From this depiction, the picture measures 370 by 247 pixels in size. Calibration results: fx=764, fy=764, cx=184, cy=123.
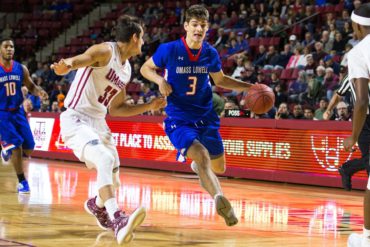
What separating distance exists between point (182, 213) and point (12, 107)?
3770mm

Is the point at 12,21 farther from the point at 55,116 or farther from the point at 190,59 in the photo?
the point at 190,59

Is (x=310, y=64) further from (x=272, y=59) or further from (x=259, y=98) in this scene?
(x=259, y=98)

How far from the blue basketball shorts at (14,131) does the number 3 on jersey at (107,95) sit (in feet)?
14.7

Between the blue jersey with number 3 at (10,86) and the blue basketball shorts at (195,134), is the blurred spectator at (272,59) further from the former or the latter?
the blue basketball shorts at (195,134)

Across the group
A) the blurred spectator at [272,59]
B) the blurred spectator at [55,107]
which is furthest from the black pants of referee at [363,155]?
the blurred spectator at [55,107]

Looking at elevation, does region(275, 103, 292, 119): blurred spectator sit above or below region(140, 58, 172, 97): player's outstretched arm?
below

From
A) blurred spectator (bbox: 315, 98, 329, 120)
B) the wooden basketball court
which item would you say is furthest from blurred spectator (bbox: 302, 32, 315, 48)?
the wooden basketball court

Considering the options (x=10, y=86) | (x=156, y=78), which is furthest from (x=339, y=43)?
(x=156, y=78)

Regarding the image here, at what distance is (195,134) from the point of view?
7.89 m

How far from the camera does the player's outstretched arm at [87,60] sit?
266 inches

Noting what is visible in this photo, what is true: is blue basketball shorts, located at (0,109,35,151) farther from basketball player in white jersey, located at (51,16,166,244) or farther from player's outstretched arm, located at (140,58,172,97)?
basketball player in white jersey, located at (51,16,166,244)

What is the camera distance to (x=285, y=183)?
1441cm

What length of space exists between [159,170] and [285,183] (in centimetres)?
370

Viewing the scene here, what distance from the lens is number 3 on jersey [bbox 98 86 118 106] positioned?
7.48 meters
